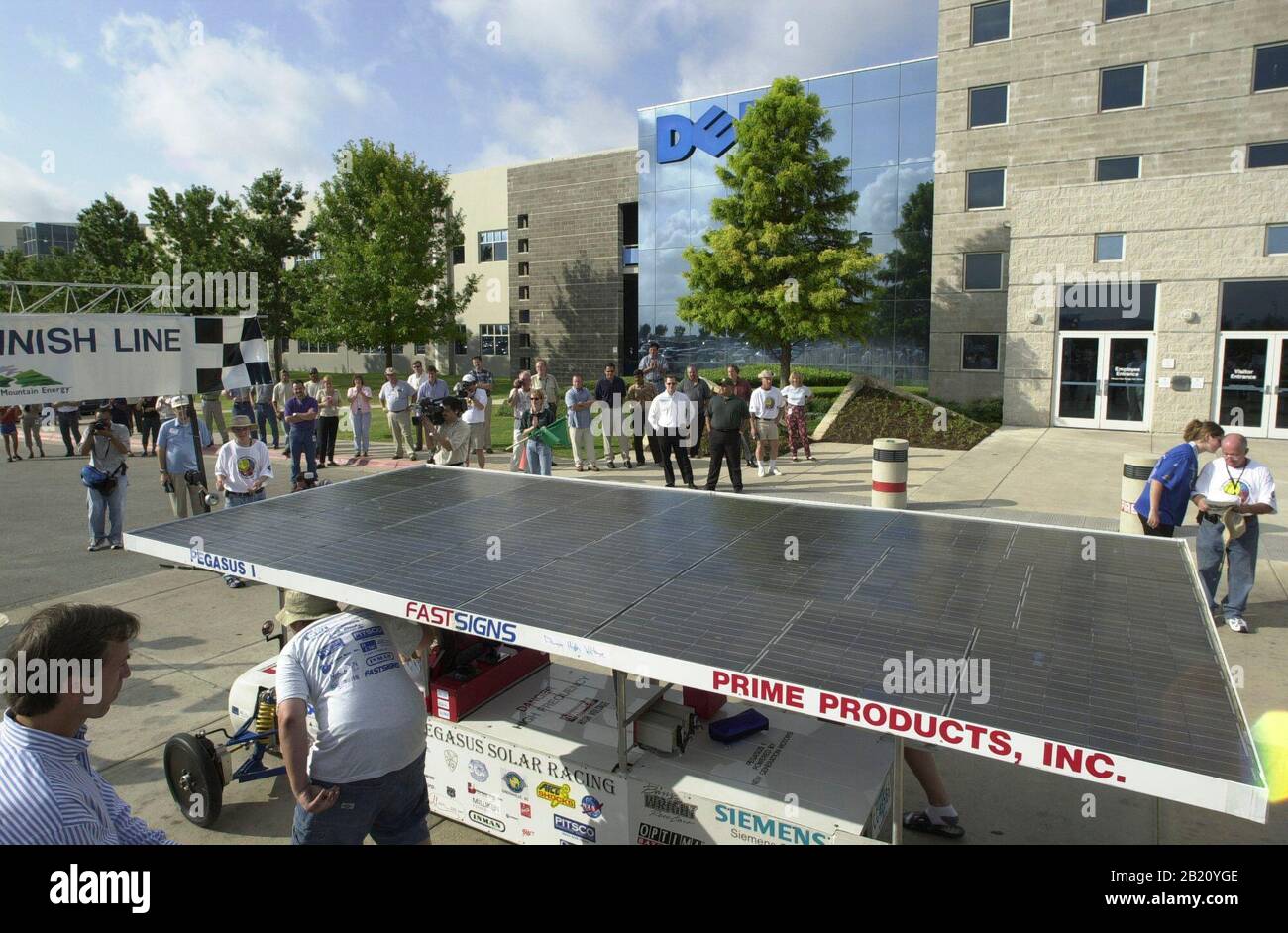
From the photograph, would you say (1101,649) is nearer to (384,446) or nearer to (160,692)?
(160,692)

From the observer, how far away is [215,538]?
215 inches

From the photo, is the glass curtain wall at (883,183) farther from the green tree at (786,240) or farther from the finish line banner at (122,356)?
the finish line banner at (122,356)

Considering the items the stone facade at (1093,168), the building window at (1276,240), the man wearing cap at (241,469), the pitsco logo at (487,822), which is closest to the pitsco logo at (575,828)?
the pitsco logo at (487,822)

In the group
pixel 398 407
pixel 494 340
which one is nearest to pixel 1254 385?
pixel 398 407

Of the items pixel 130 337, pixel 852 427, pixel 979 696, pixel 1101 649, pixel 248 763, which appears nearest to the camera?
pixel 979 696

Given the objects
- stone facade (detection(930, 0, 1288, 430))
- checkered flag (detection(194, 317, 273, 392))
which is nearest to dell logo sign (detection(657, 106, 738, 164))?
stone facade (detection(930, 0, 1288, 430))

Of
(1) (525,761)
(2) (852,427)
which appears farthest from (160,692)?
(2) (852,427)

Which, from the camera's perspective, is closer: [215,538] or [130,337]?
[215,538]

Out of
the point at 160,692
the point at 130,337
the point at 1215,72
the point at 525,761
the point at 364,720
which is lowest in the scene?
the point at 160,692

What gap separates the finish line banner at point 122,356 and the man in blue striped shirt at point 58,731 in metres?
8.89

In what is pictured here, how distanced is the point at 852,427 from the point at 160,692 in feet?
56.9

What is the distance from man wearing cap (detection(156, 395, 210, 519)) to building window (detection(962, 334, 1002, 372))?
25.0 m

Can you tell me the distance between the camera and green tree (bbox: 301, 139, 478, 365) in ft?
121

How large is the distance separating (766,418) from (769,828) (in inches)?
510
